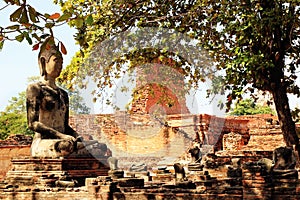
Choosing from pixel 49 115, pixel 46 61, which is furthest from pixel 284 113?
pixel 46 61

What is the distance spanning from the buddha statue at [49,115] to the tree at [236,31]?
2.74 feet

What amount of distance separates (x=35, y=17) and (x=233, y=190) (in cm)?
465

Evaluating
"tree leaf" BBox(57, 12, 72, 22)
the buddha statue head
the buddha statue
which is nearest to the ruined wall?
the buddha statue

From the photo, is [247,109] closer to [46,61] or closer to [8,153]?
[8,153]

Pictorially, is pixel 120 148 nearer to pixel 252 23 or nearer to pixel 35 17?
pixel 252 23

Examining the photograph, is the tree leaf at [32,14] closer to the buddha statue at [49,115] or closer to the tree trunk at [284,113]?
the buddha statue at [49,115]

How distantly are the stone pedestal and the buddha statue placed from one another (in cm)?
23

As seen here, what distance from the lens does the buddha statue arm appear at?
32.3 feet

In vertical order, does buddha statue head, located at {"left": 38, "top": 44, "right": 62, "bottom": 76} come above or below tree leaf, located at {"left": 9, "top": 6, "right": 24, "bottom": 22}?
above

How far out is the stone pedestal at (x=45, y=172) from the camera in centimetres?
911

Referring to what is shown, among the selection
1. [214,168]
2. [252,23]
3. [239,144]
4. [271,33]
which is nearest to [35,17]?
[252,23]

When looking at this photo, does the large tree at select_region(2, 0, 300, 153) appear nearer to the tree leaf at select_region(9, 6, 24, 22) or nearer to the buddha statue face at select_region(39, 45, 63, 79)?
the buddha statue face at select_region(39, 45, 63, 79)

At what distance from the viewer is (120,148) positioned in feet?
78.9

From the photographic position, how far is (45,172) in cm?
921
